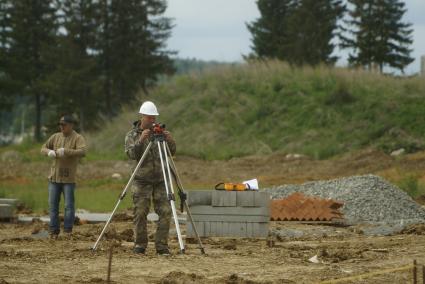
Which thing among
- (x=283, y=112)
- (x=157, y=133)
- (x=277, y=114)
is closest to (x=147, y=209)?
(x=157, y=133)

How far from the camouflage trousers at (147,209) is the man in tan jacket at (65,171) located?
127 inches

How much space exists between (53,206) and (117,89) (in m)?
45.8

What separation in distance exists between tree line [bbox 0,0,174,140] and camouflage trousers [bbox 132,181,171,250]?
43.3 meters

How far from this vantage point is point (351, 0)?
59.8 metres

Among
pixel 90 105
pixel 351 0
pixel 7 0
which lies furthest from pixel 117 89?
pixel 351 0

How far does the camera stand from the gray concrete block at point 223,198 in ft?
53.9

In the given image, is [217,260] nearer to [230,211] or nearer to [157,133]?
[157,133]

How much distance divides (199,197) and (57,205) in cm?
243

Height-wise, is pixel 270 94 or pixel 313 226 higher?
pixel 270 94

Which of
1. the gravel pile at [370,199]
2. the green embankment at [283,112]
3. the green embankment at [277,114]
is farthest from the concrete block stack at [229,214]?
the green embankment at [283,112]

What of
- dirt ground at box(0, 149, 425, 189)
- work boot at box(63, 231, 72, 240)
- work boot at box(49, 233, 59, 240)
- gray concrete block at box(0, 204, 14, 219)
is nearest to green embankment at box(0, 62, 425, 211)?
dirt ground at box(0, 149, 425, 189)

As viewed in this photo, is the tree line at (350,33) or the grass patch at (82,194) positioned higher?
the tree line at (350,33)

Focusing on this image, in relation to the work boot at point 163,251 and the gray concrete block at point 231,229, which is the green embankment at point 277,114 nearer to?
the gray concrete block at point 231,229

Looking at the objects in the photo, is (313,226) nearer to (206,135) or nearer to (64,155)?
(64,155)
